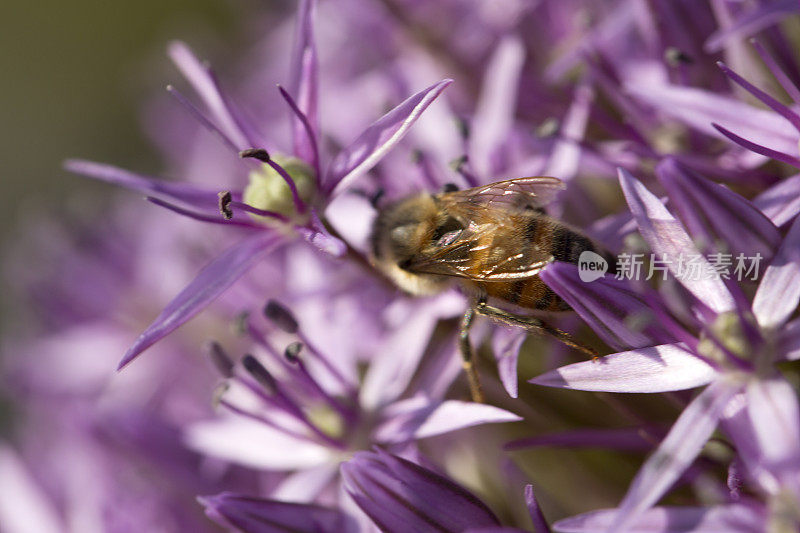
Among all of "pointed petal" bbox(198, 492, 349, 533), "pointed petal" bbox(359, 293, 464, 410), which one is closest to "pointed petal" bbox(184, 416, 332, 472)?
"pointed petal" bbox(359, 293, 464, 410)

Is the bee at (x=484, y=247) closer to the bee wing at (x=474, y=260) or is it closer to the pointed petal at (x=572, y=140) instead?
the bee wing at (x=474, y=260)

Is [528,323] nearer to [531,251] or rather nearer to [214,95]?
[531,251]

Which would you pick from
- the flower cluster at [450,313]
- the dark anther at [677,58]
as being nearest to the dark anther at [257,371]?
the flower cluster at [450,313]

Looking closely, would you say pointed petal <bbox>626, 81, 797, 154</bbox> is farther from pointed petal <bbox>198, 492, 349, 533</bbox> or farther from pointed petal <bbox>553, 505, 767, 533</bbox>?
pointed petal <bbox>198, 492, 349, 533</bbox>

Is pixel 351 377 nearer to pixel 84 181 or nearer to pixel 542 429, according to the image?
pixel 542 429

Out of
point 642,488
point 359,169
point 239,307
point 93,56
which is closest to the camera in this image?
point 642,488

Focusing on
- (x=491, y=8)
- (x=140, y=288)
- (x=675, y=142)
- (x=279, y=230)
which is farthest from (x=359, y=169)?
(x=140, y=288)
